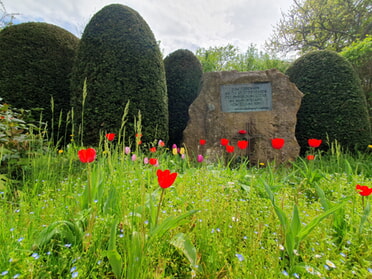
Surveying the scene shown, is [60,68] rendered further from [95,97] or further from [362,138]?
[362,138]

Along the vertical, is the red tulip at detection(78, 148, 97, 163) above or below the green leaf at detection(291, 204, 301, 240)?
above

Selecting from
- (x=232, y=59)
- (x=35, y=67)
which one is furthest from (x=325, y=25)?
(x=35, y=67)

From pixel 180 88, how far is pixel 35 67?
334 centimetres

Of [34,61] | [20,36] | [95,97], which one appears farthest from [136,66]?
[20,36]

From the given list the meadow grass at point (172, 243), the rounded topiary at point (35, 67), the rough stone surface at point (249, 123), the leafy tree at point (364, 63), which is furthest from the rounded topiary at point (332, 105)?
the rounded topiary at point (35, 67)

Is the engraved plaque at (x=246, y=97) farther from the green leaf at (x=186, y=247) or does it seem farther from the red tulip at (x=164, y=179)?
the red tulip at (x=164, y=179)

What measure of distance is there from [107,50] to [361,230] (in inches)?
179

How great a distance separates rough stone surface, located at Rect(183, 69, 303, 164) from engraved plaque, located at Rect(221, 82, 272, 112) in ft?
0.29

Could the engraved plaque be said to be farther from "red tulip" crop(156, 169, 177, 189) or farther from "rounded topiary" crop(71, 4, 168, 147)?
"red tulip" crop(156, 169, 177, 189)

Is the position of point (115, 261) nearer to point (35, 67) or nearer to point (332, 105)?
point (35, 67)

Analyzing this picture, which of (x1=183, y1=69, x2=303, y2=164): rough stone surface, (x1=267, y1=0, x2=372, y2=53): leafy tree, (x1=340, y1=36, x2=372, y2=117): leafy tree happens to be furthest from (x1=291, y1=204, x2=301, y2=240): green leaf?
(x1=267, y1=0, x2=372, y2=53): leafy tree

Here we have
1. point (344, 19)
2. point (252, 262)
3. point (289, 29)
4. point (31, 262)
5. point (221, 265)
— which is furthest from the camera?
point (289, 29)

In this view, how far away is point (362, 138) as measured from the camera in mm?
5008

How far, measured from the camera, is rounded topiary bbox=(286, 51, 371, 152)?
498 cm
